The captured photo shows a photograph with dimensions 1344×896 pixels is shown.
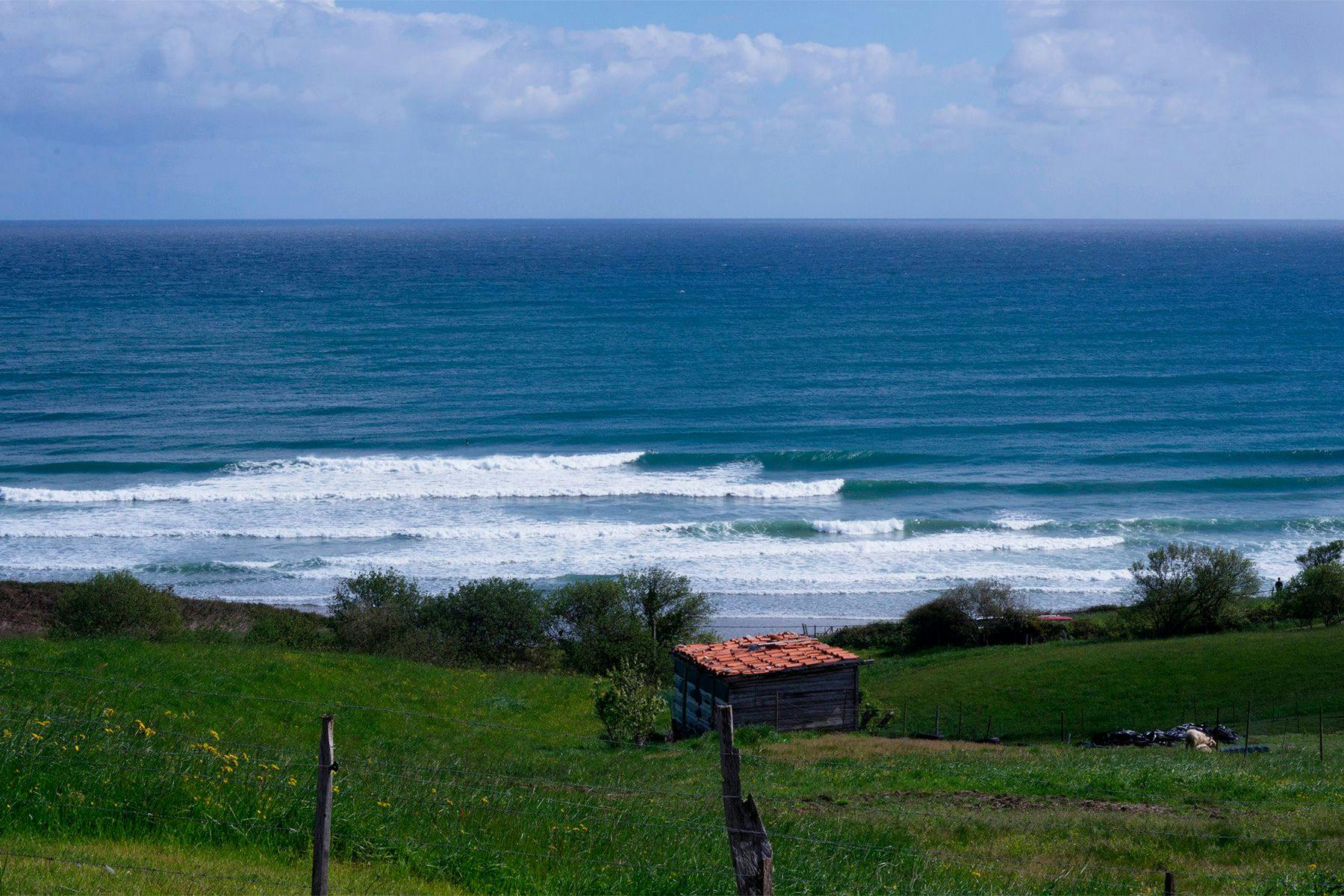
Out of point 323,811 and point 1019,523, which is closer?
point 323,811

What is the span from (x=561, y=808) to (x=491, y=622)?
1018 inches

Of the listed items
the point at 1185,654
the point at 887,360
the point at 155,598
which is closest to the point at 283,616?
the point at 155,598

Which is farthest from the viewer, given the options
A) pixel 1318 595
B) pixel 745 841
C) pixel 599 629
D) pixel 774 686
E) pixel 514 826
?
pixel 1318 595

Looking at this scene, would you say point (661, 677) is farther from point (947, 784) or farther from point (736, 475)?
point (736, 475)

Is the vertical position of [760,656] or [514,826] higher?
[514,826]

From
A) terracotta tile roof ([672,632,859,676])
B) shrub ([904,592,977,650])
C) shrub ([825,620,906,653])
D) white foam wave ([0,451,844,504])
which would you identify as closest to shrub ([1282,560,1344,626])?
shrub ([904,592,977,650])

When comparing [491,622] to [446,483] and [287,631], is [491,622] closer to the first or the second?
[287,631]

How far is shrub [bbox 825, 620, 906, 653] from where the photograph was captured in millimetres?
40344

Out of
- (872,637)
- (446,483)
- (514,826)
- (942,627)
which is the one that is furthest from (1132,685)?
(446,483)

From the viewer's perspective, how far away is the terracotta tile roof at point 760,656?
27078 millimetres

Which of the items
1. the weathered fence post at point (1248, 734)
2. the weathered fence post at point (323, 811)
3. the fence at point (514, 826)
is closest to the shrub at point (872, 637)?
the weathered fence post at point (1248, 734)

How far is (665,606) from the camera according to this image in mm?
38594

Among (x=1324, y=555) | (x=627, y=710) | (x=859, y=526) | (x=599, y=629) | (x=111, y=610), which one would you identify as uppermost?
(x=111, y=610)

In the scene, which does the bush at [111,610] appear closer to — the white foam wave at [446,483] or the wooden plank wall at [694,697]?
the wooden plank wall at [694,697]
